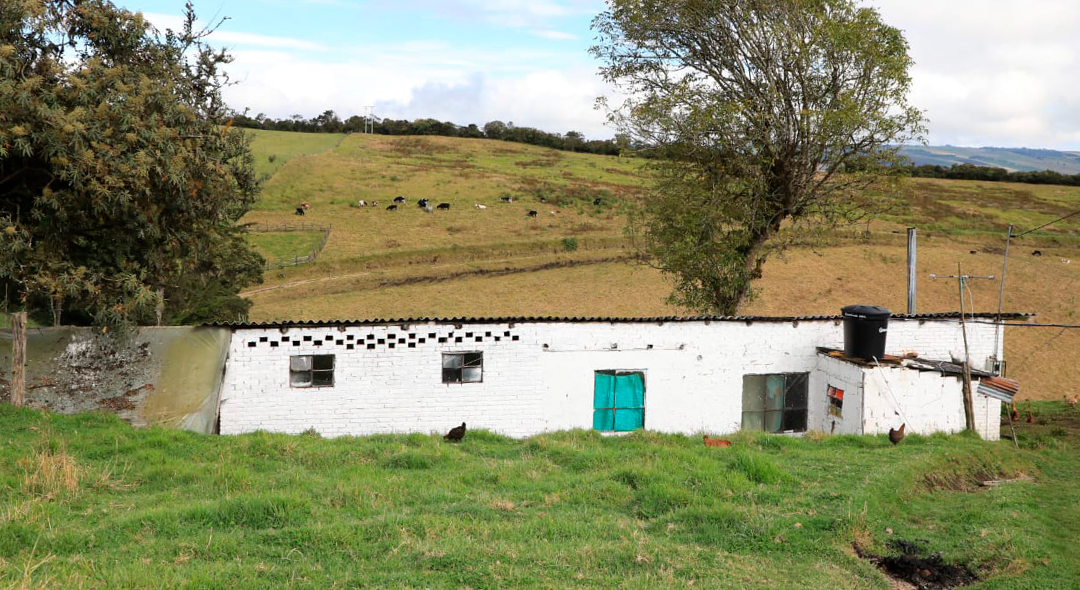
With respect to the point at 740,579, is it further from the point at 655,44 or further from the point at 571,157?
the point at 571,157

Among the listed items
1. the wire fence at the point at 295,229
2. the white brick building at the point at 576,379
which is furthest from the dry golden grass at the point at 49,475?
the wire fence at the point at 295,229

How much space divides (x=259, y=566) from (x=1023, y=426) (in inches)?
781

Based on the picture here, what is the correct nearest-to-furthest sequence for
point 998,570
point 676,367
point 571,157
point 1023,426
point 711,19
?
point 998,570
point 676,367
point 1023,426
point 711,19
point 571,157

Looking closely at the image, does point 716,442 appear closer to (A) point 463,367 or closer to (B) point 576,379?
(B) point 576,379

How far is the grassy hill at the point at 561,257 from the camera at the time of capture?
1531 inches

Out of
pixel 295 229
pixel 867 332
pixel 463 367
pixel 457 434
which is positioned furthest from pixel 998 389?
pixel 295 229

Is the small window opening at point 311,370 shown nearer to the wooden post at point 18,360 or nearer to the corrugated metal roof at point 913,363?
the wooden post at point 18,360

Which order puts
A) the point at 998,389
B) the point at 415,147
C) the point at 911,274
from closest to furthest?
the point at 998,389 < the point at 911,274 < the point at 415,147

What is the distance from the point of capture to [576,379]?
18047 millimetres

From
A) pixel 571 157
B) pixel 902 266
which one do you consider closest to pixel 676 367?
pixel 902 266

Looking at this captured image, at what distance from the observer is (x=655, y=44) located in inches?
992

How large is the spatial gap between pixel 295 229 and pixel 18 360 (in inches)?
1534

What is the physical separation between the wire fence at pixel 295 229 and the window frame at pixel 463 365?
2608 cm

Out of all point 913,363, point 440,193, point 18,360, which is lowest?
point 913,363
